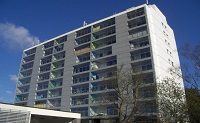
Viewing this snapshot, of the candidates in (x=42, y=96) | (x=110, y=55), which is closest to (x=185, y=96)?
(x=110, y=55)

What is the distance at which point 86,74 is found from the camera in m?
46.9

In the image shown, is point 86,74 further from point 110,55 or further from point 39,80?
point 39,80

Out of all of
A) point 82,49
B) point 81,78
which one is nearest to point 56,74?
point 81,78

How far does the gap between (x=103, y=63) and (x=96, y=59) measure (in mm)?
1922

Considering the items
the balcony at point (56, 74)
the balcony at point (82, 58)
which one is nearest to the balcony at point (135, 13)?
the balcony at point (82, 58)

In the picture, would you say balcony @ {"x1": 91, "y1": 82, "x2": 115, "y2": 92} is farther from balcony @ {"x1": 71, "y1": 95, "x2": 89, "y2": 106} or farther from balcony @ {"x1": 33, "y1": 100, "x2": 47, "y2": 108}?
balcony @ {"x1": 33, "y1": 100, "x2": 47, "y2": 108}

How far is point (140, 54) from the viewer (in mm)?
40344

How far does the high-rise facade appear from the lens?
4022 cm

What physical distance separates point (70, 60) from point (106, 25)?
1240cm

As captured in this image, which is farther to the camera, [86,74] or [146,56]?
[86,74]

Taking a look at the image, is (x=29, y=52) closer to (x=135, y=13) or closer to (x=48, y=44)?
(x=48, y=44)

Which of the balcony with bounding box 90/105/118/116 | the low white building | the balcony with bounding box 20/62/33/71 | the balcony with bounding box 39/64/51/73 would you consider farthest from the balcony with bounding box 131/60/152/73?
the balcony with bounding box 20/62/33/71

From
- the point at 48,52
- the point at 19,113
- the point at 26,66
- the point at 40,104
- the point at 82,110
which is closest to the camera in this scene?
the point at 19,113

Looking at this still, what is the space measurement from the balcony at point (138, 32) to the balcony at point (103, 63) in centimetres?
617
